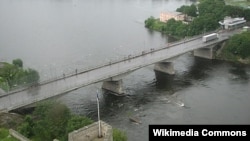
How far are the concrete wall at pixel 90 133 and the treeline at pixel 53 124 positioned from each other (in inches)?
450

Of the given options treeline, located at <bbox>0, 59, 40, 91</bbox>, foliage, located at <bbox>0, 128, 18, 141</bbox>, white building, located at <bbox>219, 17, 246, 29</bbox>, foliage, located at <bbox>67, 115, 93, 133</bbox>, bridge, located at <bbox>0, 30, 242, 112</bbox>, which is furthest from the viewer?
white building, located at <bbox>219, 17, 246, 29</bbox>

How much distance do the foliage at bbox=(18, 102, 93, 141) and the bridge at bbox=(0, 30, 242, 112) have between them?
6100 millimetres

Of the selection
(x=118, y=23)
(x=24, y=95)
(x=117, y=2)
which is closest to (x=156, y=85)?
(x=24, y=95)

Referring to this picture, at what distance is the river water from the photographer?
2141 inches

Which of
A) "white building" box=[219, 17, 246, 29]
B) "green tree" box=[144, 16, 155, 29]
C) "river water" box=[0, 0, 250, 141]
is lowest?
"river water" box=[0, 0, 250, 141]

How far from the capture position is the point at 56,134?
143 ft

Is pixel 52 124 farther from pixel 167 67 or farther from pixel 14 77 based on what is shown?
pixel 167 67

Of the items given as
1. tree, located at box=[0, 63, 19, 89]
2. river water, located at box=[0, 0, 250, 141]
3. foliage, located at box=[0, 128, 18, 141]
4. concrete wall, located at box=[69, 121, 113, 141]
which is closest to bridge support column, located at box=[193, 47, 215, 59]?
river water, located at box=[0, 0, 250, 141]

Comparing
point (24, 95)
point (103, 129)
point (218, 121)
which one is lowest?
point (218, 121)

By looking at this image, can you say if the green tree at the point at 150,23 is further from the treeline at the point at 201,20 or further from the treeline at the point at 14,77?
the treeline at the point at 14,77

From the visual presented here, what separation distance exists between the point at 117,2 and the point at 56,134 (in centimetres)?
11214

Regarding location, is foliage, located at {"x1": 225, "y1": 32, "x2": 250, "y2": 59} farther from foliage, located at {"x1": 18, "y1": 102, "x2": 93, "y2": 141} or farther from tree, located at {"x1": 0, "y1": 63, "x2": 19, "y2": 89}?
foliage, located at {"x1": 18, "y1": 102, "x2": 93, "y2": 141}

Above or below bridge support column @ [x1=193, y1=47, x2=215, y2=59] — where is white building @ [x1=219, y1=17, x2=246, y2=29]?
above

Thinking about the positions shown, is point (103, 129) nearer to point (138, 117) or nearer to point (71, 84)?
point (138, 117)
